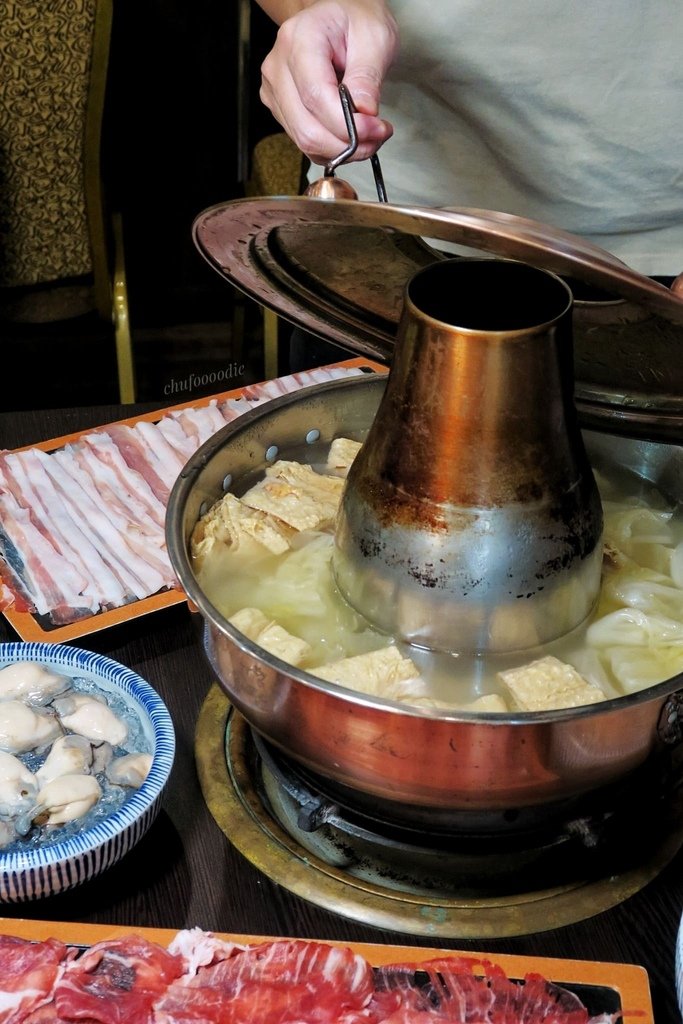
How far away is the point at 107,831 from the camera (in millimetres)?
1319

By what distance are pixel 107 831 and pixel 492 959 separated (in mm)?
486

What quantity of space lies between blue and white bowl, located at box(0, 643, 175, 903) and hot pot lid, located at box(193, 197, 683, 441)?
584 millimetres

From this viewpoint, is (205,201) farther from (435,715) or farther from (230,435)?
(435,715)

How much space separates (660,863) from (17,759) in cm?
87

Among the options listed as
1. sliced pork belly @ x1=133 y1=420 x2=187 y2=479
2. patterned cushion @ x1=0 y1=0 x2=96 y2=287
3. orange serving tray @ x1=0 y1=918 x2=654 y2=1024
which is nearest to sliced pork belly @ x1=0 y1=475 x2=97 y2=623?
sliced pork belly @ x1=133 y1=420 x2=187 y2=479

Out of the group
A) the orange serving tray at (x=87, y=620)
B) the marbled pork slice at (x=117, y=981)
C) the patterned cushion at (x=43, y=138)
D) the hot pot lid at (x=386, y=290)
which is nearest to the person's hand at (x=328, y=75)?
the hot pot lid at (x=386, y=290)

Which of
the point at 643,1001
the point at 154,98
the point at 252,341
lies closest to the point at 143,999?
the point at 643,1001

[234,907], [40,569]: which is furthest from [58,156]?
[234,907]

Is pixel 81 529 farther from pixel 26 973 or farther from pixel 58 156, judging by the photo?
Answer: pixel 58 156

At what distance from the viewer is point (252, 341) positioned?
17.0ft

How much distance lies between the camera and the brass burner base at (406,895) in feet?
4.39

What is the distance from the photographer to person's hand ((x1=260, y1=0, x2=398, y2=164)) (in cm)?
138

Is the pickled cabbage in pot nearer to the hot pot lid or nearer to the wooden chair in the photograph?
the hot pot lid

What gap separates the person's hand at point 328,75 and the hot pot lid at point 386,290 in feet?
0.43
